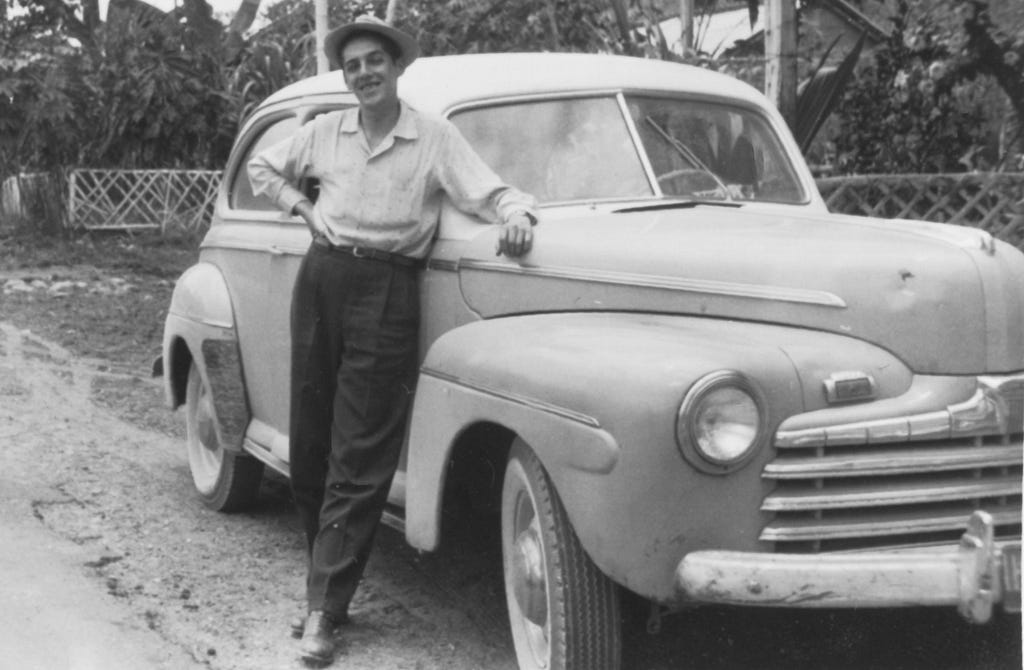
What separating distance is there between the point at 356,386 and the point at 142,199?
16.9 metres

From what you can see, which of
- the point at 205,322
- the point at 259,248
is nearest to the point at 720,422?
the point at 259,248

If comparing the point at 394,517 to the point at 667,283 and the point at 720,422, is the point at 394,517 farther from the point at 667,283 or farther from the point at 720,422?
the point at 720,422

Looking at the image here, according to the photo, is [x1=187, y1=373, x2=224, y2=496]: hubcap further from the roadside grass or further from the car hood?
the car hood

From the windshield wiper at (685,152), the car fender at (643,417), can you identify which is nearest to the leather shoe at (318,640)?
the car fender at (643,417)

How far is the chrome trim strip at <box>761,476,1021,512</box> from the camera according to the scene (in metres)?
3.30

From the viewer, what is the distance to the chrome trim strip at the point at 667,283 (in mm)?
3670

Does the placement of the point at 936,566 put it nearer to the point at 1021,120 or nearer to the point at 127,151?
the point at 1021,120

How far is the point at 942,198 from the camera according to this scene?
28.0 feet

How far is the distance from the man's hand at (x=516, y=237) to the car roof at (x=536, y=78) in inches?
26.7

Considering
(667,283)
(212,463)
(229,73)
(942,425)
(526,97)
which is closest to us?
(942,425)

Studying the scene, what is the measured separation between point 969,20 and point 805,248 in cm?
454

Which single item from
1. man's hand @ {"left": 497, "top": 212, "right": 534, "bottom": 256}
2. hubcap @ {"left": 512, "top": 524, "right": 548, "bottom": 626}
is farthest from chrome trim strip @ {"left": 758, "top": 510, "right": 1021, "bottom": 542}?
man's hand @ {"left": 497, "top": 212, "right": 534, "bottom": 256}

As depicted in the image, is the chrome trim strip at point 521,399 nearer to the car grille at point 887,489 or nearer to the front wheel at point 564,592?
the front wheel at point 564,592

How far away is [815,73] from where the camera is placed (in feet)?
28.7
